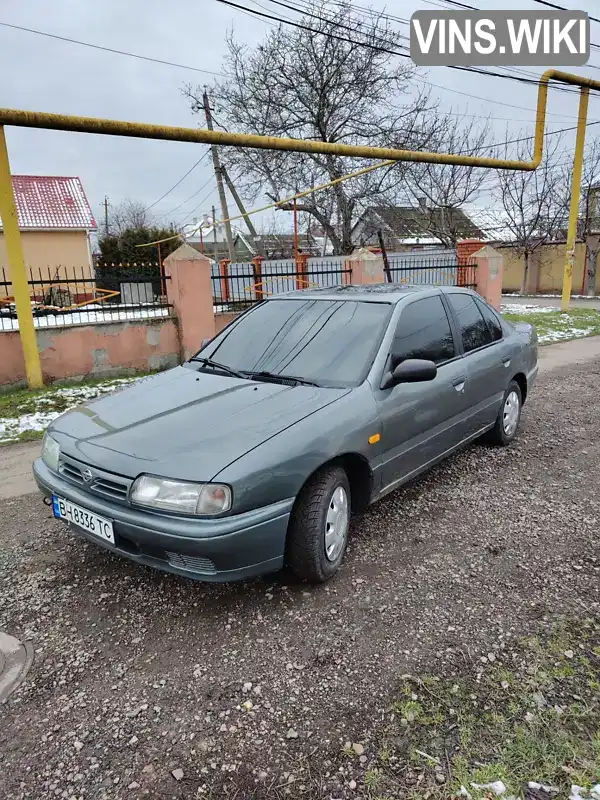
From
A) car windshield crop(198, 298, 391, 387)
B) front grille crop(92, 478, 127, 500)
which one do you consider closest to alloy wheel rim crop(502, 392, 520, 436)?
car windshield crop(198, 298, 391, 387)

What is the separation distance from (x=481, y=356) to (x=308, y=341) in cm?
164

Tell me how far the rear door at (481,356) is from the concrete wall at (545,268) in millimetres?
25337

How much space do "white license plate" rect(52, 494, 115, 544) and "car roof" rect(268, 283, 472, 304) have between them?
87.7 inches

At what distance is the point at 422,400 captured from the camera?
3670 mm

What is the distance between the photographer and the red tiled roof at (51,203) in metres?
22.0

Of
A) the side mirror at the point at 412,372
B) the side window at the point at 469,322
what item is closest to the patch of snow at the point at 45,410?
the side mirror at the point at 412,372

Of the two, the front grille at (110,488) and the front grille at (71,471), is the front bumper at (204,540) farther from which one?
the front grille at (71,471)

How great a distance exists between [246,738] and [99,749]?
21.7 inches

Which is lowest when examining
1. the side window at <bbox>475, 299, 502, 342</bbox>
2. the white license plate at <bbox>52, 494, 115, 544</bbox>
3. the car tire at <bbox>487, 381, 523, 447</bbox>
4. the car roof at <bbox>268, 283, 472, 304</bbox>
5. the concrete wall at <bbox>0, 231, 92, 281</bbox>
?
the car tire at <bbox>487, 381, 523, 447</bbox>

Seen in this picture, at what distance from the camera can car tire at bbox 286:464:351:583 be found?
2.78 m

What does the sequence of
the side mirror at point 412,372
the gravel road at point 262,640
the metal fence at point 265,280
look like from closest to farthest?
the gravel road at point 262,640 < the side mirror at point 412,372 < the metal fence at point 265,280

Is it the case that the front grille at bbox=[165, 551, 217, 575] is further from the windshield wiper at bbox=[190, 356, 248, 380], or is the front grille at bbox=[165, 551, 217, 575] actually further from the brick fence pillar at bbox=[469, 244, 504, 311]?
the brick fence pillar at bbox=[469, 244, 504, 311]

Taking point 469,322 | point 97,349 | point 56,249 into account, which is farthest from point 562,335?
point 56,249

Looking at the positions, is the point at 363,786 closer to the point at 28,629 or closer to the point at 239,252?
the point at 28,629
